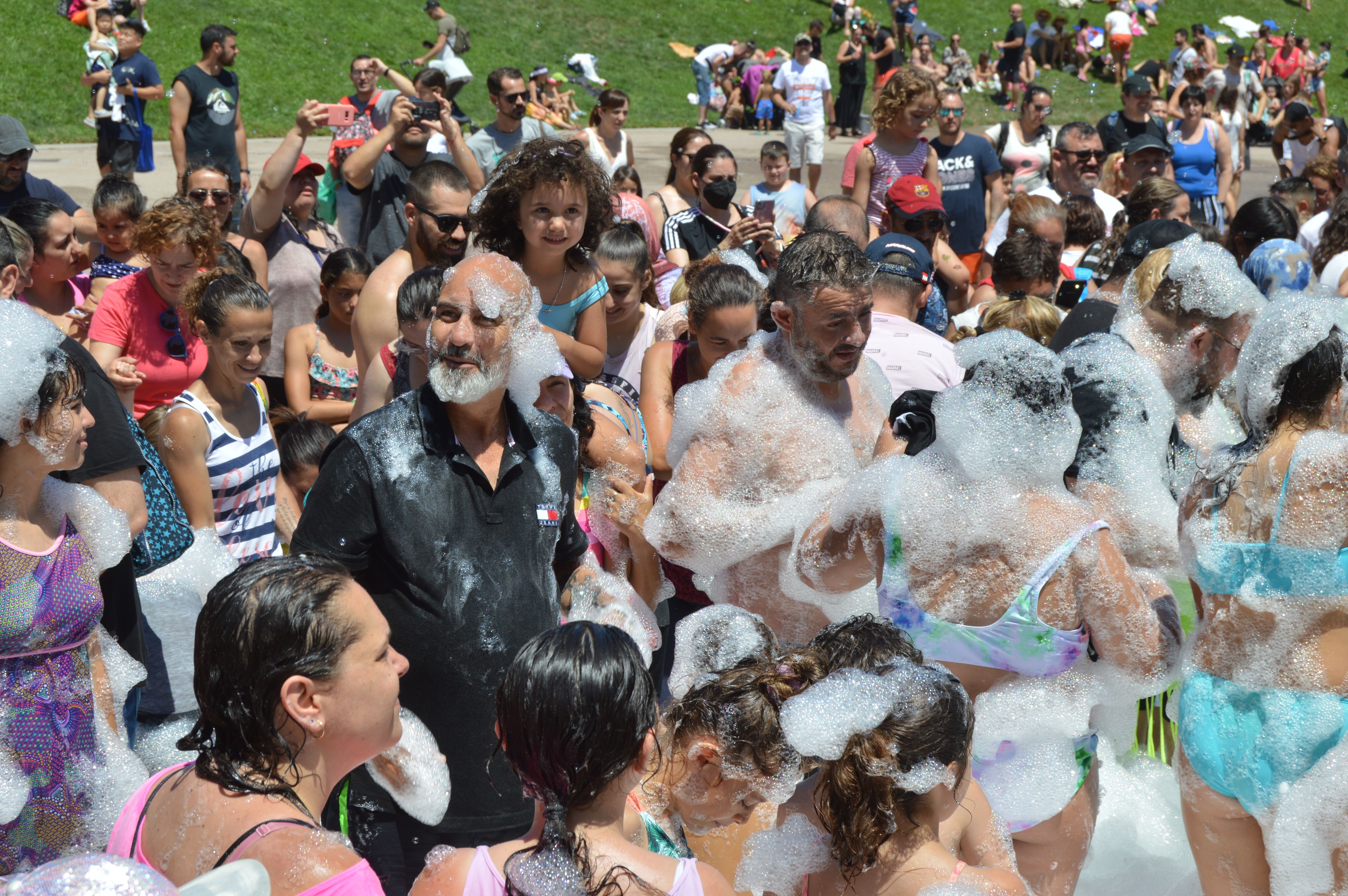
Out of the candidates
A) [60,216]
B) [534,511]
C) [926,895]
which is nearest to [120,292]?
[60,216]

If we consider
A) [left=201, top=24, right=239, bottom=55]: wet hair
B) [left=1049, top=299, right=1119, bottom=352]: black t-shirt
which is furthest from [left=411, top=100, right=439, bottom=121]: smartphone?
[left=1049, top=299, right=1119, bottom=352]: black t-shirt

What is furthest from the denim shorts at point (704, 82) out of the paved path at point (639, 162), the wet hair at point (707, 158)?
the wet hair at point (707, 158)

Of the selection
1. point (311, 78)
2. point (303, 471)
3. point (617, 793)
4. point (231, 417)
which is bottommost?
point (311, 78)

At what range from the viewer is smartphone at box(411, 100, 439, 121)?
6195mm

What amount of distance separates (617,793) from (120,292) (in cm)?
353

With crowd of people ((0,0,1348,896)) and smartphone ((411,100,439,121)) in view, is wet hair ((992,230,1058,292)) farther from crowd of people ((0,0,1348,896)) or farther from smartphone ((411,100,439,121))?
smartphone ((411,100,439,121))

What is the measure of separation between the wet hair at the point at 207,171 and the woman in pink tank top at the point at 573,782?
4.60m

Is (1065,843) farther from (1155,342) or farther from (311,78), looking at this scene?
(311,78)

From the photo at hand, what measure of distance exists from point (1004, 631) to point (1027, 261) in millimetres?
3250

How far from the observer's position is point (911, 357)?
399 centimetres

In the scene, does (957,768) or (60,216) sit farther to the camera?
(60,216)

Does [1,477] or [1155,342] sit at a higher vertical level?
[1,477]

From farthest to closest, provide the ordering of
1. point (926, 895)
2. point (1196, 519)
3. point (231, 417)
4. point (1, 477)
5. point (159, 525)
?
point (231, 417)
point (159, 525)
point (1196, 519)
point (1, 477)
point (926, 895)

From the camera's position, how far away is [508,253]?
13.3 feet
